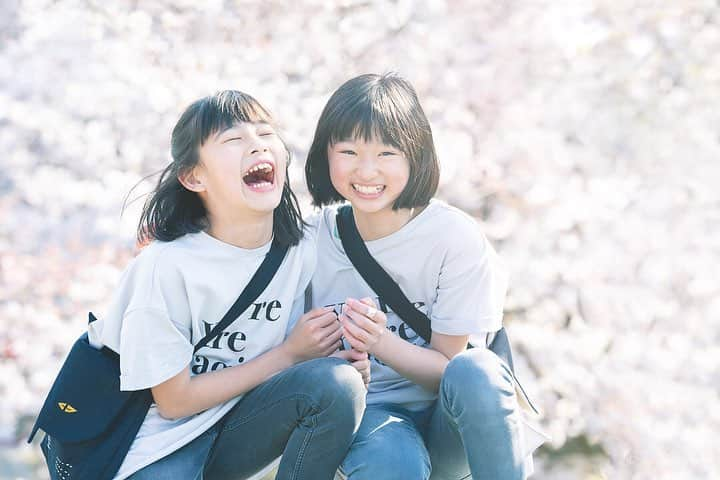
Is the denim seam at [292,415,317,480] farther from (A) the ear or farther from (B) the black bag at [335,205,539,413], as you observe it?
(A) the ear

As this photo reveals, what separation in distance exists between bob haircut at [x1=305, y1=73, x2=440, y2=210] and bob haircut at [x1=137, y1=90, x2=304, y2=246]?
0.15 meters

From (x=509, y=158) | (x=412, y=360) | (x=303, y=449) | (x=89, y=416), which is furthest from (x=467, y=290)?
(x=509, y=158)

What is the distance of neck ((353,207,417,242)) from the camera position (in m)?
2.27

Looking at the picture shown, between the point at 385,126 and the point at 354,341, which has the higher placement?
the point at 385,126

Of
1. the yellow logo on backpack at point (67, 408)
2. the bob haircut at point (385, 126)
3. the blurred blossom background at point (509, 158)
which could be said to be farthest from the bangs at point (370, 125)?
the blurred blossom background at point (509, 158)

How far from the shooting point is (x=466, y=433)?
1.94 metres

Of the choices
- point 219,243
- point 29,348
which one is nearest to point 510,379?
point 219,243

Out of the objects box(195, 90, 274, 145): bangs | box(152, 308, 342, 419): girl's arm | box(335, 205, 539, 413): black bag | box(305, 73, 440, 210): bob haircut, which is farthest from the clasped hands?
box(195, 90, 274, 145): bangs

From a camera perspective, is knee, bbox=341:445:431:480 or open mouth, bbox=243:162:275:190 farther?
open mouth, bbox=243:162:275:190

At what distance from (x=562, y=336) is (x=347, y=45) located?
1.80 meters

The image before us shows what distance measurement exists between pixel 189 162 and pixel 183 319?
14.1 inches

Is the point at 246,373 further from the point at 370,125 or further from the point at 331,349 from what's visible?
the point at 370,125

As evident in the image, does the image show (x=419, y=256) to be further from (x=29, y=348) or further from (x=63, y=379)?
(x=29, y=348)

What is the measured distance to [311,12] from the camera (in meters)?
4.84
